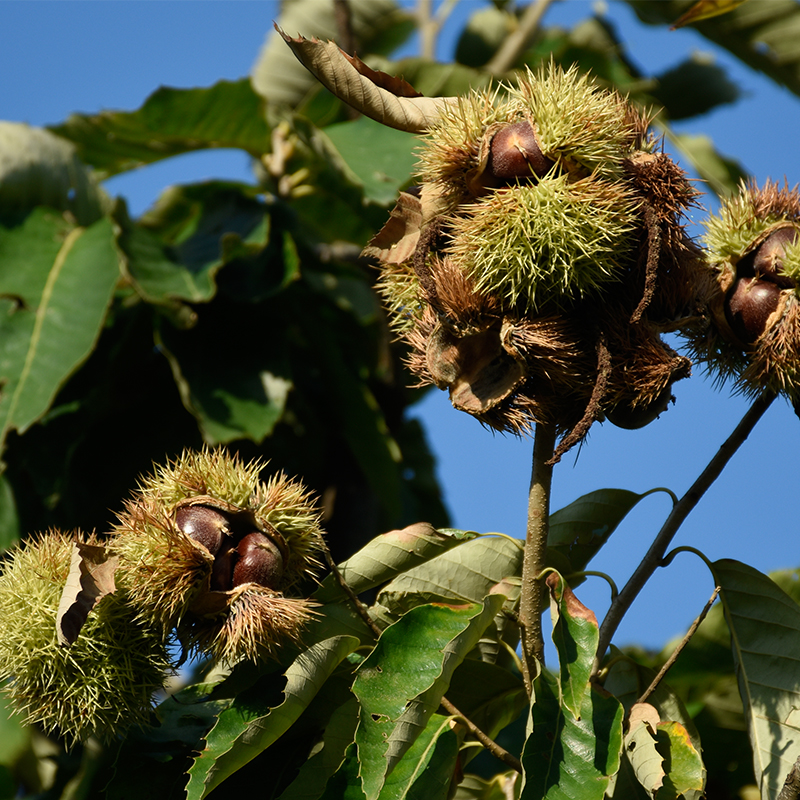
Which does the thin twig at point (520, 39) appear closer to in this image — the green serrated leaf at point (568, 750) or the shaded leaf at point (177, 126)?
the shaded leaf at point (177, 126)

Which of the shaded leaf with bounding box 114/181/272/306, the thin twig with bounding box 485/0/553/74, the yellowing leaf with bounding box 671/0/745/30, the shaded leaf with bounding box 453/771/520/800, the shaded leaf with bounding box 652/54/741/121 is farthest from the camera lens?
the shaded leaf with bounding box 652/54/741/121

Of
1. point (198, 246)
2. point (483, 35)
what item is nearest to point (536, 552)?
point (198, 246)

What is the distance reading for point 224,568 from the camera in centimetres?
126

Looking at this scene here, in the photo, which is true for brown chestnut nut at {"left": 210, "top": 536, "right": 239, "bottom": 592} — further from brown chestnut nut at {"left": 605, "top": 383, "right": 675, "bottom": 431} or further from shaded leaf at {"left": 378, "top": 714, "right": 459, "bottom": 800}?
brown chestnut nut at {"left": 605, "top": 383, "right": 675, "bottom": 431}

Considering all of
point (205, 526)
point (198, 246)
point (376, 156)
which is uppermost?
point (376, 156)

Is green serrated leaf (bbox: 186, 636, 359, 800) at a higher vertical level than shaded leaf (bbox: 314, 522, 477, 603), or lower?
lower

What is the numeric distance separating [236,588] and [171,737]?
37cm

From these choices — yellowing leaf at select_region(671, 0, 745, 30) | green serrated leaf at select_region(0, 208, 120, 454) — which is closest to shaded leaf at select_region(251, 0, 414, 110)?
green serrated leaf at select_region(0, 208, 120, 454)

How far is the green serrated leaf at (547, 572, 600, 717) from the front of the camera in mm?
1195

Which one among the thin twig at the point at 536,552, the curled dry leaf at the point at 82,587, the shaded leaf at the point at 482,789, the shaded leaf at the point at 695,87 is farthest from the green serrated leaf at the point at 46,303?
the shaded leaf at the point at 695,87

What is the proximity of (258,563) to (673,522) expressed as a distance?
62cm

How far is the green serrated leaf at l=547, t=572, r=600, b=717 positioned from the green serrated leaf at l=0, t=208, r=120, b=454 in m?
1.59

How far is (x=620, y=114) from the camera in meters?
1.18

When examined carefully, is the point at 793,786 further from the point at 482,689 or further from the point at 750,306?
the point at 750,306
